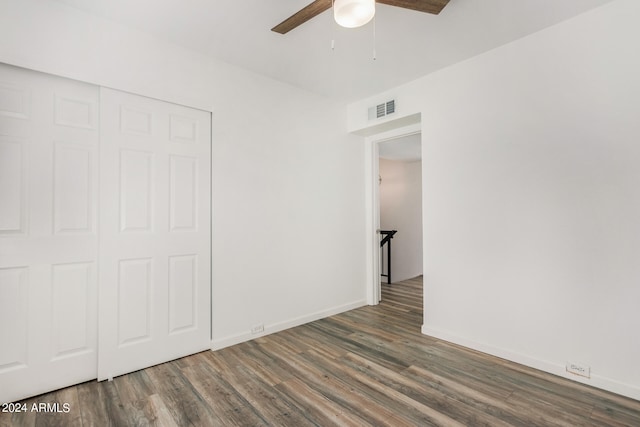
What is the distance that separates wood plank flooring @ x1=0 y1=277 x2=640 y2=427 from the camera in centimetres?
186

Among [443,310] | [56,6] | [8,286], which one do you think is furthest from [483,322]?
[56,6]

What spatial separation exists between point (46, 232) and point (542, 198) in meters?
3.63

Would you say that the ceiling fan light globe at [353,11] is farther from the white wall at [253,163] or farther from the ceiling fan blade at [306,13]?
the white wall at [253,163]

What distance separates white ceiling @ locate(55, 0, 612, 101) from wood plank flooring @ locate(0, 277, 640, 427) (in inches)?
104

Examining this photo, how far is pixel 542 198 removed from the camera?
246 centimetres

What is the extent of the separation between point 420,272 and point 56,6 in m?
6.36

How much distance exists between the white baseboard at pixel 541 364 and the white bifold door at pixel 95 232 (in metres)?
2.28

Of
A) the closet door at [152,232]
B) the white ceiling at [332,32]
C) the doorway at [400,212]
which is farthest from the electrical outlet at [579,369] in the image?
the doorway at [400,212]

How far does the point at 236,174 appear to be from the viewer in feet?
9.81

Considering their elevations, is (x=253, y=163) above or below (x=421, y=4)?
below

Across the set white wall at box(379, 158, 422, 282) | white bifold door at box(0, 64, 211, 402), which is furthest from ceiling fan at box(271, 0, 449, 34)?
white wall at box(379, 158, 422, 282)

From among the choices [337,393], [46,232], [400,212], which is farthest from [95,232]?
[400,212]

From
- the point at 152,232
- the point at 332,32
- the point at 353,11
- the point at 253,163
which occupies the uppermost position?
the point at 332,32

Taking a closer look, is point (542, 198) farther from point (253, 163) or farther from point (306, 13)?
point (253, 163)
